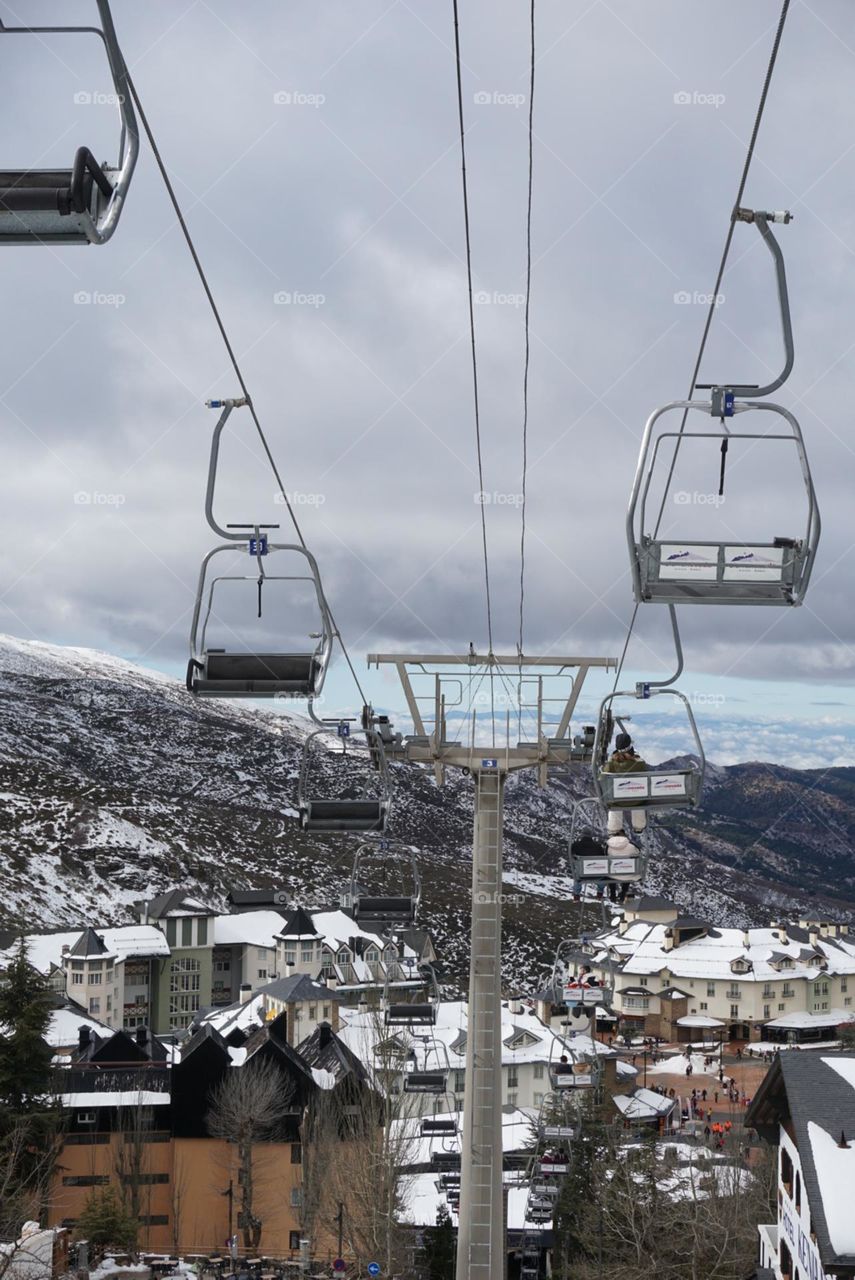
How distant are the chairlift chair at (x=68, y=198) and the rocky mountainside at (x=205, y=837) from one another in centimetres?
1822

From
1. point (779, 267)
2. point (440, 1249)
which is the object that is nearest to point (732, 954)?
point (440, 1249)

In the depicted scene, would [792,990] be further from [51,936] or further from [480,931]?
[480,931]

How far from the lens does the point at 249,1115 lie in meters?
36.6

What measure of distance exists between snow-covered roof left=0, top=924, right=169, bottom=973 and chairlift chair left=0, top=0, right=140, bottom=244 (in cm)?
6010

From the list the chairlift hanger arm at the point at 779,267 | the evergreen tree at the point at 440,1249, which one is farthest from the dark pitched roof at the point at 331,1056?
the chairlift hanger arm at the point at 779,267

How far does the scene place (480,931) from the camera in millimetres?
19844

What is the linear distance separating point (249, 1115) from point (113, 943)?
33566 mm

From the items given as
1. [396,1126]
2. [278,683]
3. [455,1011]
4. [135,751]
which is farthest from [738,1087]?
[135,751]

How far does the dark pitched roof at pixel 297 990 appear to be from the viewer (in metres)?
53.8

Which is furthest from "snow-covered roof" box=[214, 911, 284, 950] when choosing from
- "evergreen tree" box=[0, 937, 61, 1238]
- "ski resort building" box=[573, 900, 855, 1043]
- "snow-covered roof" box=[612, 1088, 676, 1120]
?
"evergreen tree" box=[0, 937, 61, 1238]

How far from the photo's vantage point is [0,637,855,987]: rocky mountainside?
94625mm

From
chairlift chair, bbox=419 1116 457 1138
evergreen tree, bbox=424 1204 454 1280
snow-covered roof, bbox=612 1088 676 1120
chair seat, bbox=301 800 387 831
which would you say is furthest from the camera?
snow-covered roof, bbox=612 1088 676 1120

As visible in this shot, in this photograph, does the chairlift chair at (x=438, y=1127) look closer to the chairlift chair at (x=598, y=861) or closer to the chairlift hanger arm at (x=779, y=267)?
the chairlift chair at (x=598, y=861)

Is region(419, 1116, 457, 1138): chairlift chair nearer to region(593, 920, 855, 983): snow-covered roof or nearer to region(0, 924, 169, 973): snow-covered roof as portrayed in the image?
region(0, 924, 169, 973): snow-covered roof
